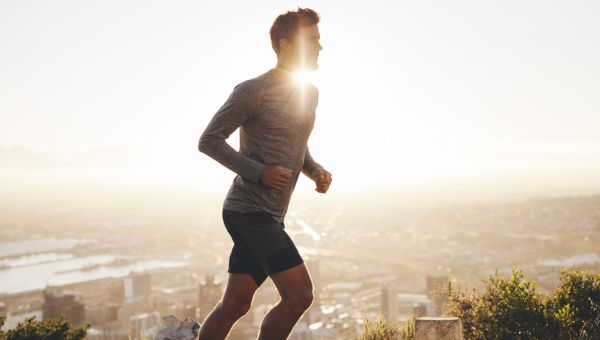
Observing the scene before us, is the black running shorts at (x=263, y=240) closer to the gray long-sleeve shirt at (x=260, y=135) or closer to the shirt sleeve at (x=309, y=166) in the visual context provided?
the gray long-sleeve shirt at (x=260, y=135)

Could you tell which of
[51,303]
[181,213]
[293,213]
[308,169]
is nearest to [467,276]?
[51,303]

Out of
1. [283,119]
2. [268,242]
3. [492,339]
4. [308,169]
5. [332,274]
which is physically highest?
[283,119]

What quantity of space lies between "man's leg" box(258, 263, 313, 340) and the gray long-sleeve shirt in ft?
0.87

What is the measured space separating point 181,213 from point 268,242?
96.5 m

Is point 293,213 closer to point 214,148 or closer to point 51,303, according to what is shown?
point 51,303

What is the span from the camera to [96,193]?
375ft

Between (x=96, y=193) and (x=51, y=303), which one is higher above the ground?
(x=96, y=193)

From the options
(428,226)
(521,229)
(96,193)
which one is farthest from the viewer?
(96,193)

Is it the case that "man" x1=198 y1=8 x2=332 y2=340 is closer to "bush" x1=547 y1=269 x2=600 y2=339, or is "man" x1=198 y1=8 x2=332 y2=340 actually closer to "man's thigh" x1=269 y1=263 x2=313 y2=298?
"man's thigh" x1=269 y1=263 x2=313 y2=298

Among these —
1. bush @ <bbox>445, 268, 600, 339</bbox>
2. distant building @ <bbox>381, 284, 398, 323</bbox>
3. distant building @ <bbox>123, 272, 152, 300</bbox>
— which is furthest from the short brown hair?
distant building @ <bbox>123, 272, 152, 300</bbox>

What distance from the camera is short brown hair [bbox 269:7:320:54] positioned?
243 centimetres

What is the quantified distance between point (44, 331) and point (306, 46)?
6075mm

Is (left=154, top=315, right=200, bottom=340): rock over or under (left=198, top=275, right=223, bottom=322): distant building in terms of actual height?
over

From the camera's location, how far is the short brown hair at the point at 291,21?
2.43 meters
